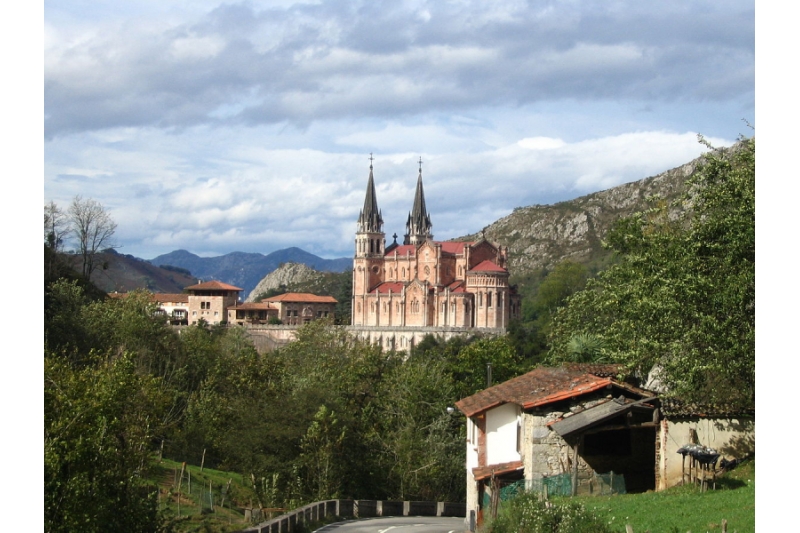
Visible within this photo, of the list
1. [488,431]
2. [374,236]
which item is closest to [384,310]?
[374,236]

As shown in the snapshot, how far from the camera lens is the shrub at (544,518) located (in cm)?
1644

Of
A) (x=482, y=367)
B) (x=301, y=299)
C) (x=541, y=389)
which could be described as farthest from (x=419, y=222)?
(x=541, y=389)

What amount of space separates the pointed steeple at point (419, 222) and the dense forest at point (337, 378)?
209 feet

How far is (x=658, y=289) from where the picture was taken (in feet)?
73.8

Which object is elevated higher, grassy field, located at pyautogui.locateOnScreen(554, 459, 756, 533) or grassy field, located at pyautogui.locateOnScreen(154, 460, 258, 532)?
grassy field, located at pyautogui.locateOnScreen(554, 459, 756, 533)

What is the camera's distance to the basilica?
11612 centimetres

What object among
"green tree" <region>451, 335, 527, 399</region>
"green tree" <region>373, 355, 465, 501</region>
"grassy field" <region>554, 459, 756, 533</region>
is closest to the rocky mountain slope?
"green tree" <region>451, 335, 527, 399</region>

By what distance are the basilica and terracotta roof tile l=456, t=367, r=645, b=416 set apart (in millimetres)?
87032

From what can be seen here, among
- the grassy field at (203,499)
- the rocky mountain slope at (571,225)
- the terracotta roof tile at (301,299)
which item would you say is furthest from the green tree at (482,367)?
the rocky mountain slope at (571,225)

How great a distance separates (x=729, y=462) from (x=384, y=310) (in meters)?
105

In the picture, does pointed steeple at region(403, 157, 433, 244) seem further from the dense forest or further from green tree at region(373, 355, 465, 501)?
green tree at region(373, 355, 465, 501)

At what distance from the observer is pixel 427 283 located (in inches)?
4781

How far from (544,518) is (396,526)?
14.3 meters

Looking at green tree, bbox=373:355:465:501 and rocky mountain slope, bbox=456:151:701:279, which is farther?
rocky mountain slope, bbox=456:151:701:279
